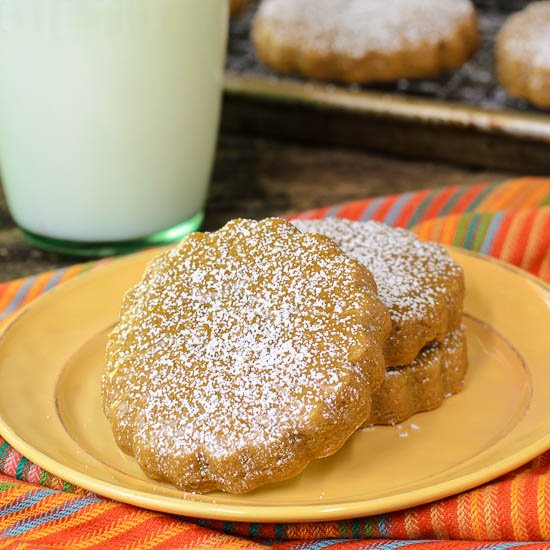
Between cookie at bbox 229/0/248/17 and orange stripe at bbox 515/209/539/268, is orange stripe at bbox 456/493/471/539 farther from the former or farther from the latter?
cookie at bbox 229/0/248/17

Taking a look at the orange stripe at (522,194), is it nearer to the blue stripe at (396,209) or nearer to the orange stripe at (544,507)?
the blue stripe at (396,209)

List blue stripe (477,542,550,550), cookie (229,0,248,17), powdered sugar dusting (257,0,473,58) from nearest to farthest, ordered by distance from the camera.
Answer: blue stripe (477,542,550,550) → powdered sugar dusting (257,0,473,58) → cookie (229,0,248,17)

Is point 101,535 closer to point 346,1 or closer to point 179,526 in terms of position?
point 179,526

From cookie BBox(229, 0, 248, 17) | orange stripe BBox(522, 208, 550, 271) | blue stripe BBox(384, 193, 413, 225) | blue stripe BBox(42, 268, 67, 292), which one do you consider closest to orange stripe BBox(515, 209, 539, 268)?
orange stripe BBox(522, 208, 550, 271)

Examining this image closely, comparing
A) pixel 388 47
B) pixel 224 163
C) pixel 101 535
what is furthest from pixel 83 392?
pixel 388 47

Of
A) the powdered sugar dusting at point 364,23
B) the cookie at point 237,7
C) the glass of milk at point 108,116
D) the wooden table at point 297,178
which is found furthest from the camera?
the cookie at point 237,7

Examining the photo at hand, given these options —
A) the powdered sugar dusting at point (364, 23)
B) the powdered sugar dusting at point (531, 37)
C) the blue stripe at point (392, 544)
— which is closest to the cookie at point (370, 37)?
the powdered sugar dusting at point (364, 23)

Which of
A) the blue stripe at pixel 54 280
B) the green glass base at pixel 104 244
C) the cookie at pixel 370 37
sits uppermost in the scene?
the cookie at pixel 370 37
